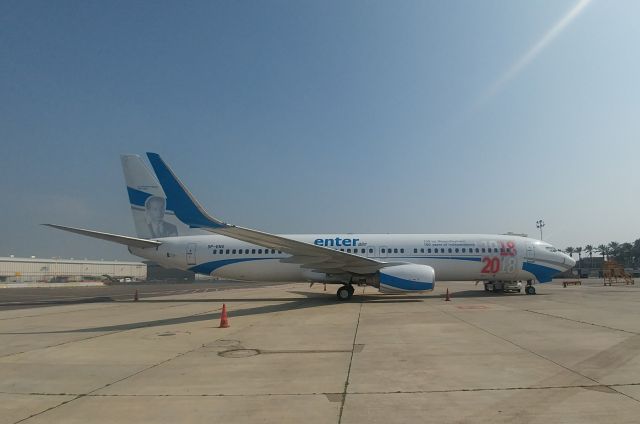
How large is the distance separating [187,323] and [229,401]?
8.09 meters

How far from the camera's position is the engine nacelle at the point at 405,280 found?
693 inches

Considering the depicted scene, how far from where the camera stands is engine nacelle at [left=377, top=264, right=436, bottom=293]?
17.6 m

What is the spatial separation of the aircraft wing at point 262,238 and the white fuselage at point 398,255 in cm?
221

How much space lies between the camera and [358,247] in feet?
68.3

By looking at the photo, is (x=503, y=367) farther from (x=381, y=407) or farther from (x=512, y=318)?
(x=512, y=318)

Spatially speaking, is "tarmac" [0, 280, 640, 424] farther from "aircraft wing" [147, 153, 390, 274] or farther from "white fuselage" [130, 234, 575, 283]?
"white fuselage" [130, 234, 575, 283]

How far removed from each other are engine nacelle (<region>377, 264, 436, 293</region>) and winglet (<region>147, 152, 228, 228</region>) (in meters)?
7.45

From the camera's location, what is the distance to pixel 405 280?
17.6 m

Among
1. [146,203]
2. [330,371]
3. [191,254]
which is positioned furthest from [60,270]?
[330,371]

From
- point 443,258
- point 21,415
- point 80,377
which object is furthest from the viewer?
point 443,258

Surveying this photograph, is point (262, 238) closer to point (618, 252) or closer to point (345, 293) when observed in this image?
point (345, 293)

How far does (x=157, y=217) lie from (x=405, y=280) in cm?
1342

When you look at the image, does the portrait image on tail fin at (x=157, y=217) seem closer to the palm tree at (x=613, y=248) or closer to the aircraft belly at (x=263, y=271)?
the aircraft belly at (x=263, y=271)

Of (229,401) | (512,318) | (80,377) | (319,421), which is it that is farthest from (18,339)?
(512,318)
